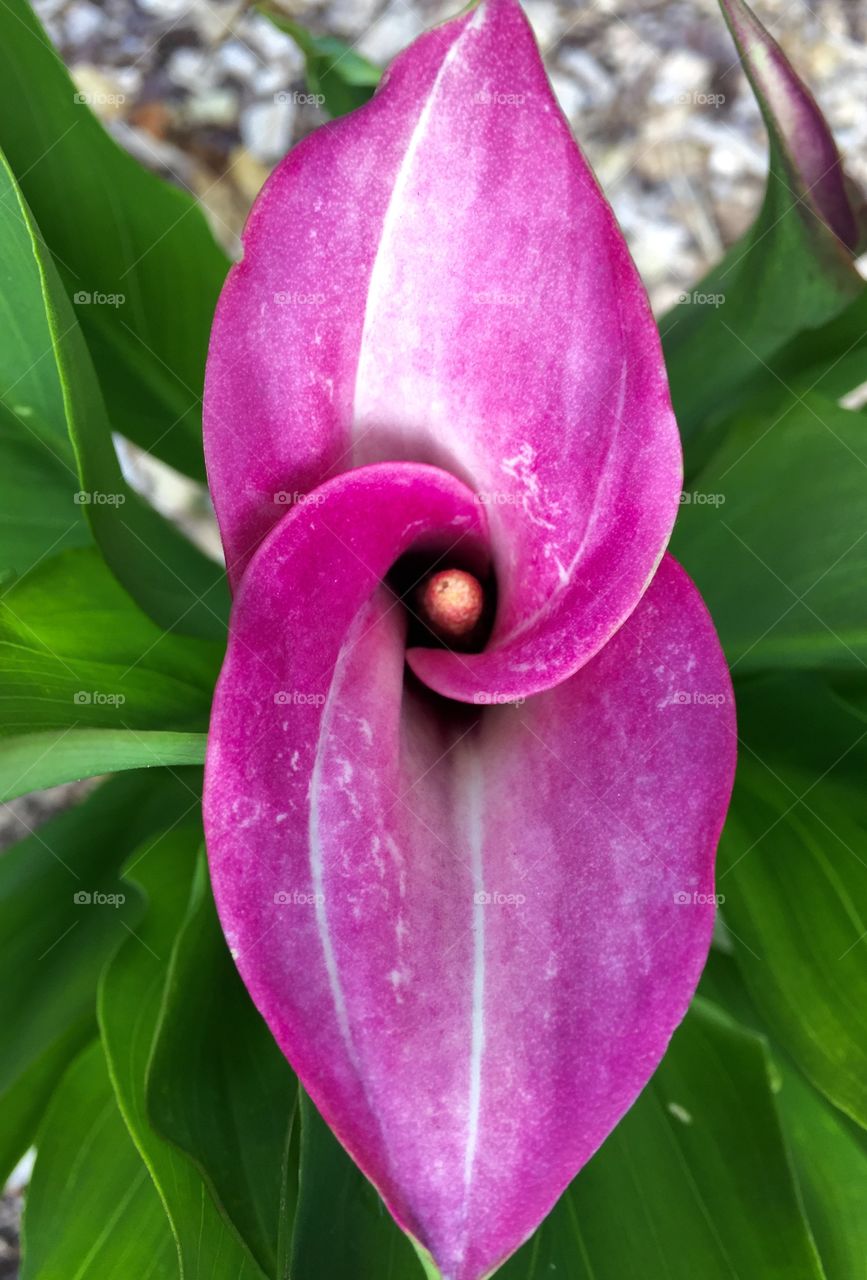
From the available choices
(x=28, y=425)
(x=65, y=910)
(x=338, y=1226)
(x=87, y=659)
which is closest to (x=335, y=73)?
(x=28, y=425)

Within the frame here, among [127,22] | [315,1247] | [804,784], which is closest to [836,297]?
[804,784]

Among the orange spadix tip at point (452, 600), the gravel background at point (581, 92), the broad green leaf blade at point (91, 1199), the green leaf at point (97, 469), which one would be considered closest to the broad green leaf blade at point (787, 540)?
the orange spadix tip at point (452, 600)

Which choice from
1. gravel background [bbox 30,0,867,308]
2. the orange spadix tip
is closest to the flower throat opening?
the orange spadix tip

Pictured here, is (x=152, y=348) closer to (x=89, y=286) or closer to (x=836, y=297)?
(x=89, y=286)

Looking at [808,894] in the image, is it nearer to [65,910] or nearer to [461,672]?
[461,672]

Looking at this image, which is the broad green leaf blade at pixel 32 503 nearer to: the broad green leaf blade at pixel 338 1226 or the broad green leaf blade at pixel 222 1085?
the broad green leaf blade at pixel 222 1085
